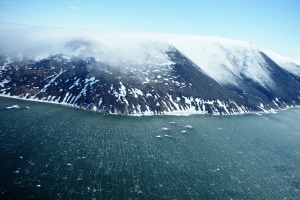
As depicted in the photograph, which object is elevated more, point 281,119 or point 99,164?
point 99,164

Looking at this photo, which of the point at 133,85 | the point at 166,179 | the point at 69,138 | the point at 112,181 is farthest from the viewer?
the point at 133,85

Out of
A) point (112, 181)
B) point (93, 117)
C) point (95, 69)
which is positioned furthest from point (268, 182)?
point (95, 69)

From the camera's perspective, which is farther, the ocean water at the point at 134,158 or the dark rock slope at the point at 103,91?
the dark rock slope at the point at 103,91

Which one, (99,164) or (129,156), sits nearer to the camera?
→ (99,164)

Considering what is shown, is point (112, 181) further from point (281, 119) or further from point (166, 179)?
point (281, 119)

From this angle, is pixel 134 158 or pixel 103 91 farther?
pixel 103 91

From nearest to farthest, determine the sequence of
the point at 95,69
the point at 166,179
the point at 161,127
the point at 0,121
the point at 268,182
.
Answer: the point at 166,179, the point at 268,182, the point at 0,121, the point at 161,127, the point at 95,69

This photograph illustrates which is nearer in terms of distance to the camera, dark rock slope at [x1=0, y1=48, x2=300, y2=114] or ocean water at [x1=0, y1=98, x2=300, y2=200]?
ocean water at [x1=0, y1=98, x2=300, y2=200]

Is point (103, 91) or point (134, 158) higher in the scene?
point (103, 91)
